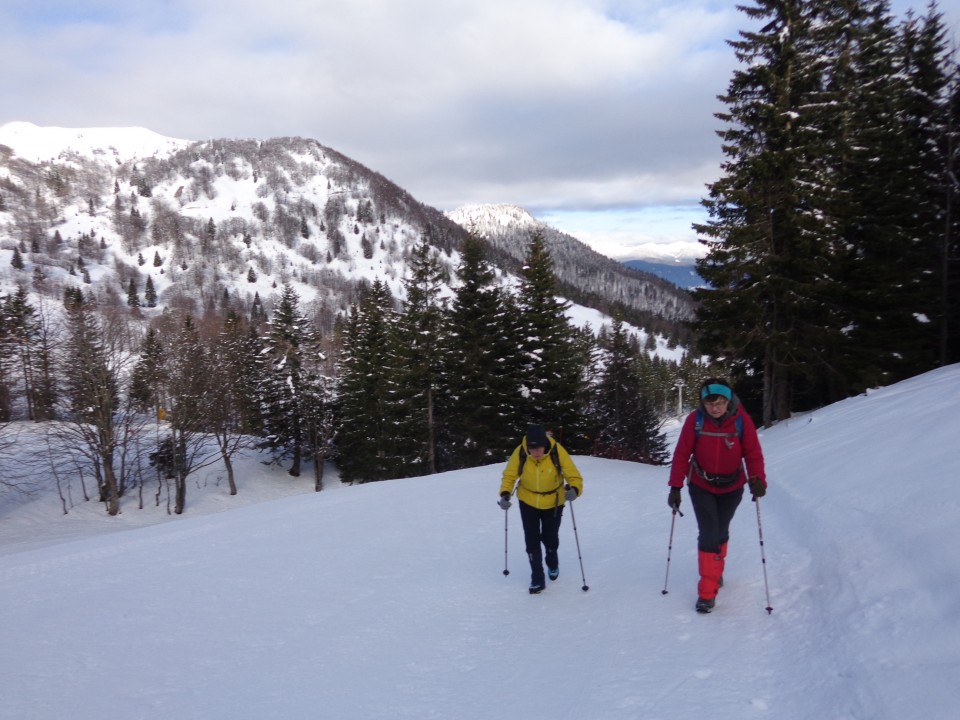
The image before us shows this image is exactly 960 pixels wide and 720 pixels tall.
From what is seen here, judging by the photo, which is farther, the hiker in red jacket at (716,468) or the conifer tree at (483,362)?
the conifer tree at (483,362)

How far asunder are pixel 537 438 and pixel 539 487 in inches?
21.2

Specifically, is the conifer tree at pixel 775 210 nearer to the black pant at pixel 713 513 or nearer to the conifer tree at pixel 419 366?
the conifer tree at pixel 419 366

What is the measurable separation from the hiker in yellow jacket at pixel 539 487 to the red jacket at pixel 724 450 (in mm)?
1303

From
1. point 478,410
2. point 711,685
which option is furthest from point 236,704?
point 478,410

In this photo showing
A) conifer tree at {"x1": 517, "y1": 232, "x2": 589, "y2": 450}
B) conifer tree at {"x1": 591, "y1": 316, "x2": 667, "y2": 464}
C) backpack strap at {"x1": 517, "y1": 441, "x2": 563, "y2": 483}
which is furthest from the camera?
conifer tree at {"x1": 591, "y1": 316, "x2": 667, "y2": 464}

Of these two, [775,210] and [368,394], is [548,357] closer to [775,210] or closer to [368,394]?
[775,210]

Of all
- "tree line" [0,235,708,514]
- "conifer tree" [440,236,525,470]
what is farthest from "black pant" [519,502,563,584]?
"conifer tree" [440,236,525,470]

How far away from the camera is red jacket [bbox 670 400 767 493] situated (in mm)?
5238

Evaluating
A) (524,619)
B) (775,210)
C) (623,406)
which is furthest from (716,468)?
(623,406)

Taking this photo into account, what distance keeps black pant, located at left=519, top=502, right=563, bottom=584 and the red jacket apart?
1.60 m

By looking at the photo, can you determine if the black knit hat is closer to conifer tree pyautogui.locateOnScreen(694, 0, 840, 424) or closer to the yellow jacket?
the yellow jacket

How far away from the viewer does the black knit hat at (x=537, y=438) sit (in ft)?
20.3

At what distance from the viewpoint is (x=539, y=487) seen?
20.5 feet

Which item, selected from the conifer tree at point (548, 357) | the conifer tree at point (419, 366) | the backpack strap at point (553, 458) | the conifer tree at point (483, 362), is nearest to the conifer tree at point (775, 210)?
the conifer tree at point (548, 357)
